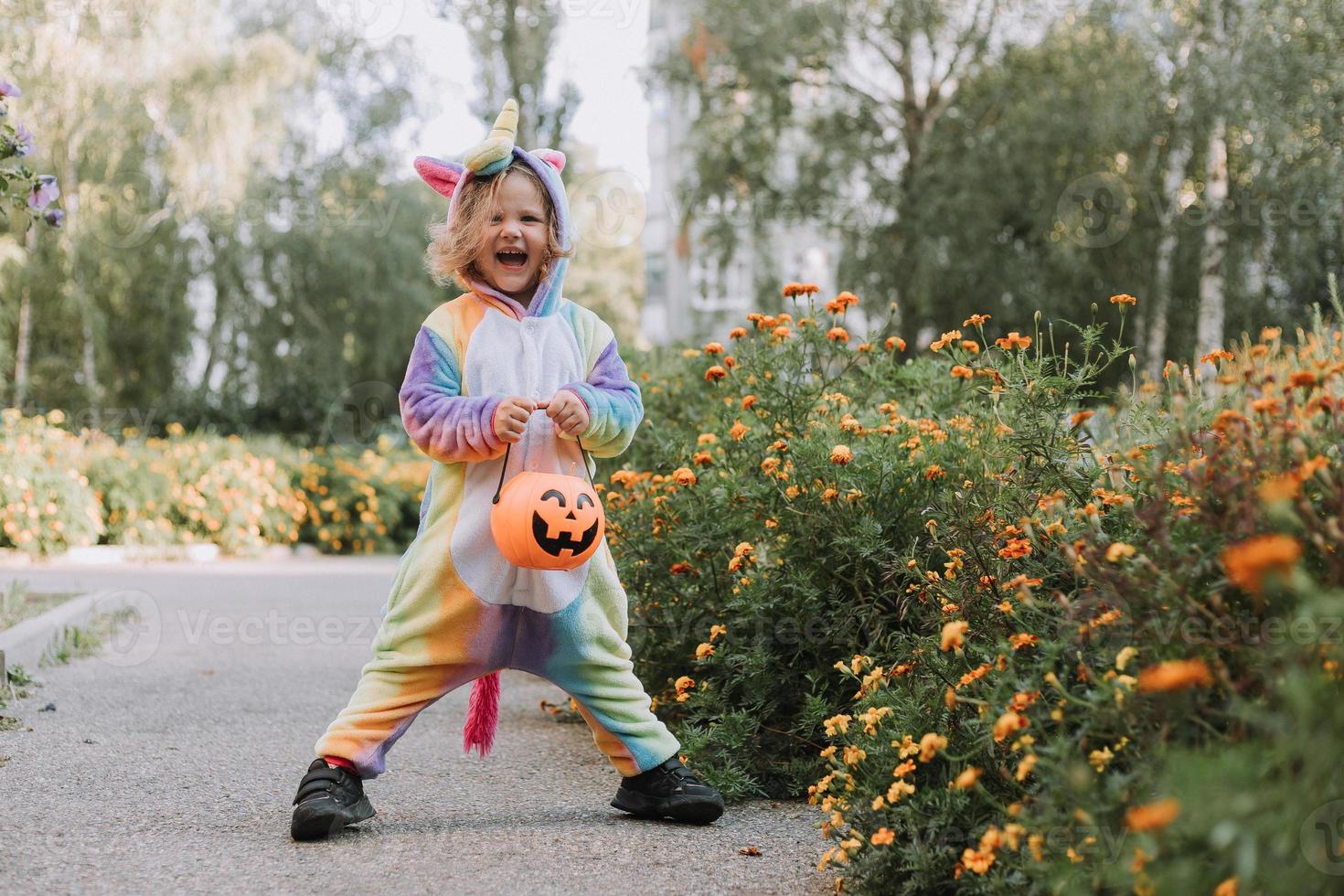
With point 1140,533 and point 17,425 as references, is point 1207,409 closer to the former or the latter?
point 1140,533

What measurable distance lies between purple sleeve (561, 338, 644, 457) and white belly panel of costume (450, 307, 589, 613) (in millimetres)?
62

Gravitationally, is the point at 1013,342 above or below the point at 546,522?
above

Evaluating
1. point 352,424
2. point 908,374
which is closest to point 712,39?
point 352,424

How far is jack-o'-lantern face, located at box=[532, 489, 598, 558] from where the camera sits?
2.99 meters

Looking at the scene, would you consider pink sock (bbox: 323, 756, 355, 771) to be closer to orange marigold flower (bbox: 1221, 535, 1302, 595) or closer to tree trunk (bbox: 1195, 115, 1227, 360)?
orange marigold flower (bbox: 1221, 535, 1302, 595)

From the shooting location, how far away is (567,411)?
315cm

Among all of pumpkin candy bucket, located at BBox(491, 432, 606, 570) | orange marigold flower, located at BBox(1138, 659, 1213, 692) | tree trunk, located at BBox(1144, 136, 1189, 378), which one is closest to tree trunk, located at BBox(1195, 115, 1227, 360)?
tree trunk, located at BBox(1144, 136, 1189, 378)

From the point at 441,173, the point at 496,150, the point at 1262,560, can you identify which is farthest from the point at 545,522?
the point at 1262,560

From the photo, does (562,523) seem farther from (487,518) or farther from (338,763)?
(338,763)

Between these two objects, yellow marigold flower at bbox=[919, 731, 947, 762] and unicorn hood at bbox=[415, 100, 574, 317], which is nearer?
yellow marigold flower at bbox=[919, 731, 947, 762]

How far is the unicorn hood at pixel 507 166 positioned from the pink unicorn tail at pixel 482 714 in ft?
3.15

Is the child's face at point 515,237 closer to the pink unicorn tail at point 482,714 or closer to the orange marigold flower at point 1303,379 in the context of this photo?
the pink unicorn tail at point 482,714

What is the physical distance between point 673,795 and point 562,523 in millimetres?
806

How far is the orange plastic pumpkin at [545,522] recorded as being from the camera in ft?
9.81
